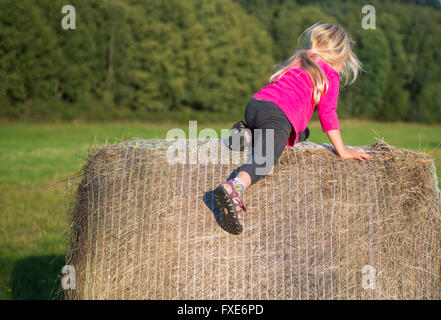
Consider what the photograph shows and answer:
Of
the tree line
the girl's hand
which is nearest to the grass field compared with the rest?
the girl's hand

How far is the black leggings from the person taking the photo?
4.05 meters

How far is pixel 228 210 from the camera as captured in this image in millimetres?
3758

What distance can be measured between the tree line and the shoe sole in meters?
25.5

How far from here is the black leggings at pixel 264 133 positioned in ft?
13.3

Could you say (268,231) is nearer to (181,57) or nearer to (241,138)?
(241,138)

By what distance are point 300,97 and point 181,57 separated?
31964mm

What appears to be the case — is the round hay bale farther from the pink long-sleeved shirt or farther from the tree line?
the tree line

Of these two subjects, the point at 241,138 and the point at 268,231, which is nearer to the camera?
the point at 268,231

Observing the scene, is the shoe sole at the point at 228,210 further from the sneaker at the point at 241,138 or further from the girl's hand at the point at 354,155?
the girl's hand at the point at 354,155

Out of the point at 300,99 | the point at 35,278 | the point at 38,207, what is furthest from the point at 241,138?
the point at 38,207

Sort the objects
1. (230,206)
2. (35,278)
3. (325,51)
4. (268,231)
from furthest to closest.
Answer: (35,278) < (325,51) < (268,231) < (230,206)

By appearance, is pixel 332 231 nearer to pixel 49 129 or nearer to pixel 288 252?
pixel 288 252

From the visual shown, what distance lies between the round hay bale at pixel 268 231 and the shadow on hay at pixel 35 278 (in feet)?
6.58

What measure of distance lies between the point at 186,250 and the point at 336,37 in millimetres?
2328
